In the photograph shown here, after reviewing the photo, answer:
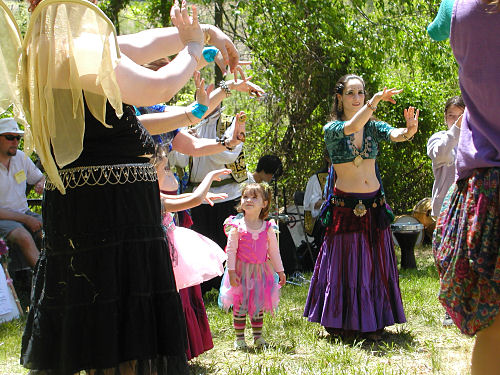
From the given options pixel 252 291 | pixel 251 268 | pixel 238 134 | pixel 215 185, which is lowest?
pixel 252 291

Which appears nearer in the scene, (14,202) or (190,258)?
(190,258)

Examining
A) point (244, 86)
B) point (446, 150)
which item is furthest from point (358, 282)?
point (244, 86)

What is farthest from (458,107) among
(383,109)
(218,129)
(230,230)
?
(383,109)

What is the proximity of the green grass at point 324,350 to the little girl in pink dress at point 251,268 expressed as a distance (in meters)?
0.26

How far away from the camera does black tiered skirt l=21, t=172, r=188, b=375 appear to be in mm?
2520

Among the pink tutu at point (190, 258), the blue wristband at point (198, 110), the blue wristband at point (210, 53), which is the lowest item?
the pink tutu at point (190, 258)

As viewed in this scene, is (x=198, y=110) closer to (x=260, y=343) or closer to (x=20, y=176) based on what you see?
(x=260, y=343)

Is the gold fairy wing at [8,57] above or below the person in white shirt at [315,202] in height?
above

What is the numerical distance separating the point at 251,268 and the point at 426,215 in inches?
266

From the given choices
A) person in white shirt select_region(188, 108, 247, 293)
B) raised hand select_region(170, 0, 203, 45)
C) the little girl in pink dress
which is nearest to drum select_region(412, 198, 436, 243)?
person in white shirt select_region(188, 108, 247, 293)

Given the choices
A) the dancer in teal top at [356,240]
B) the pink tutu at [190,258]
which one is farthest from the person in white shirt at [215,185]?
the pink tutu at [190,258]

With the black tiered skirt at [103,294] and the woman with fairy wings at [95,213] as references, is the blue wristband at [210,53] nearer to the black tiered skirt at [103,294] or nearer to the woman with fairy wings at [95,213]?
the woman with fairy wings at [95,213]

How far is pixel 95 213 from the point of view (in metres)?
2.58

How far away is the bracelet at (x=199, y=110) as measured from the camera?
3.01 metres
